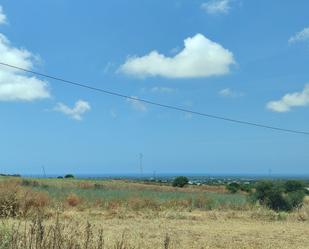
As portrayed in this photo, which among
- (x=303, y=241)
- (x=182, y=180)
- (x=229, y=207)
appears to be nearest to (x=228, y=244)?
(x=303, y=241)

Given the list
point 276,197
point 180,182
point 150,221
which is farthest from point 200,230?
point 180,182

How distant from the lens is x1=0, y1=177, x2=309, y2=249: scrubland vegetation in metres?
7.59

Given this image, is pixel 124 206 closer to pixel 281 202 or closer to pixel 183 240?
pixel 281 202

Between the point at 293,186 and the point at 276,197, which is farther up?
the point at 293,186

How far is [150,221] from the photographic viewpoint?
24000mm

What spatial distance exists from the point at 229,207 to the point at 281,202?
3.61 m

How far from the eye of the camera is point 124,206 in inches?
1193

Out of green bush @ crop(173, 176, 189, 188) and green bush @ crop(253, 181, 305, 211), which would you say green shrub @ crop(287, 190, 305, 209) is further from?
green bush @ crop(173, 176, 189, 188)

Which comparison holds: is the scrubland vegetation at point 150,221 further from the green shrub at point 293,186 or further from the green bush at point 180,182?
the green bush at point 180,182

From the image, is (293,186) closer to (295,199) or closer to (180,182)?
(295,199)

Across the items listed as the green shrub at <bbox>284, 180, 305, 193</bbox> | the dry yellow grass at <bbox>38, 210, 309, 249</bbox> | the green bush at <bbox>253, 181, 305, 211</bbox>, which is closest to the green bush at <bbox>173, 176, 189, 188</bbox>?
the green shrub at <bbox>284, 180, 305, 193</bbox>

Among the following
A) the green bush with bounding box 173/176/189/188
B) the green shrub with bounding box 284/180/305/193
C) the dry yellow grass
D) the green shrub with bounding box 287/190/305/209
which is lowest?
the dry yellow grass

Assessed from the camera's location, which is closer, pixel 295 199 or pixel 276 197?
pixel 276 197

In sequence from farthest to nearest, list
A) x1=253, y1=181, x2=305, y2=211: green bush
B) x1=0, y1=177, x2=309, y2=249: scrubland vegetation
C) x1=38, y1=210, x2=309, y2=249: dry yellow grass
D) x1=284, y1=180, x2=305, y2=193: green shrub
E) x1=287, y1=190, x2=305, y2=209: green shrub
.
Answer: x1=284, y1=180, x2=305, y2=193: green shrub → x1=287, y1=190, x2=305, y2=209: green shrub → x1=253, y1=181, x2=305, y2=211: green bush → x1=38, y1=210, x2=309, y2=249: dry yellow grass → x1=0, y1=177, x2=309, y2=249: scrubland vegetation
